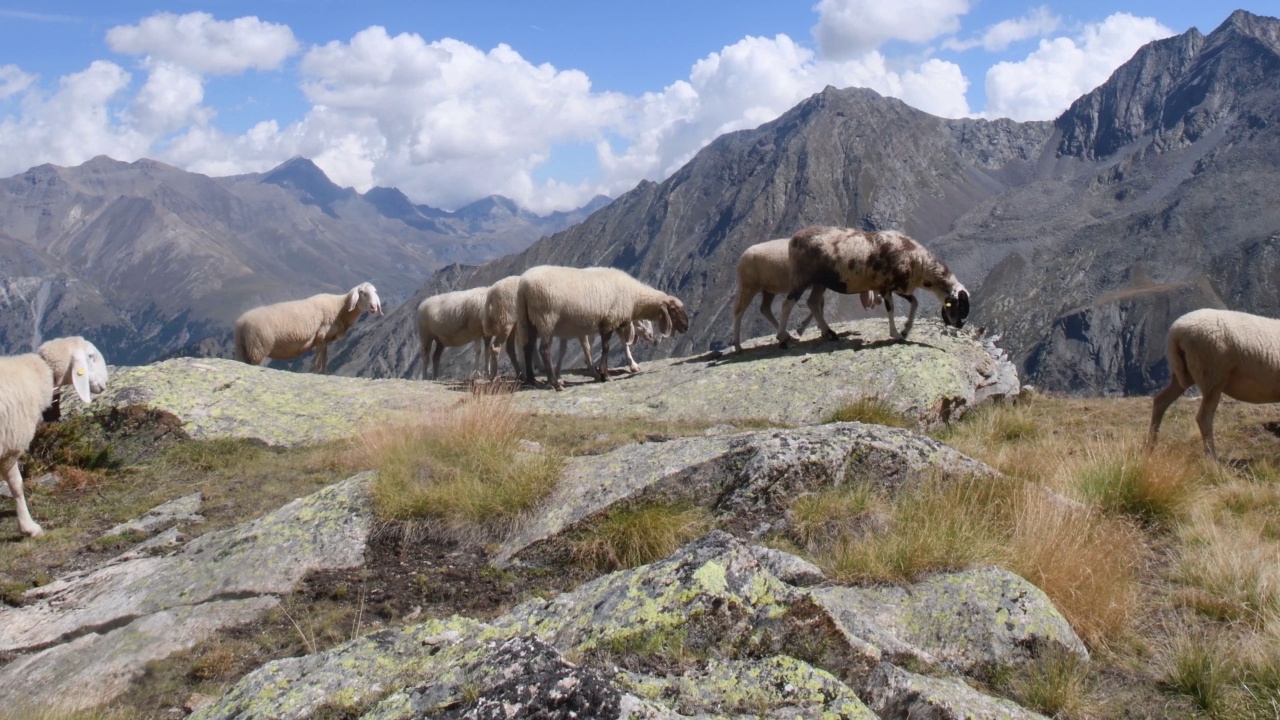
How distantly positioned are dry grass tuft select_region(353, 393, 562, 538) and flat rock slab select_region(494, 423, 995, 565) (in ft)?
1.03

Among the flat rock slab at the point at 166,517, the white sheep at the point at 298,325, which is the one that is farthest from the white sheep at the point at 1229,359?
the white sheep at the point at 298,325

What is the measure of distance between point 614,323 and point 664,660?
15.8 metres

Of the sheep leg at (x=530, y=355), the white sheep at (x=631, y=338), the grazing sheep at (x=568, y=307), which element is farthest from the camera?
the white sheep at (x=631, y=338)

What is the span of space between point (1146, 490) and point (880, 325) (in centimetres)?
1150

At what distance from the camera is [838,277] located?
61.0 feet

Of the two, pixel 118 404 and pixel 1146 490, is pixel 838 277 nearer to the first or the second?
pixel 1146 490

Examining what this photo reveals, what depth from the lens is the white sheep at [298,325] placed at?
24281mm

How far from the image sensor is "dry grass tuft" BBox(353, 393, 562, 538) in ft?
26.8

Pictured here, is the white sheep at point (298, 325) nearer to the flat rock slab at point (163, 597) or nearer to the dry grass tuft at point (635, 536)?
the flat rock slab at point (163, 597)

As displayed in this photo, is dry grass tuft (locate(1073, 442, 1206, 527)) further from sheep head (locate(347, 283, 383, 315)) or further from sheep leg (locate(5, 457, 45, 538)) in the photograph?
sheep head (locate(347, 283, 383, 315))

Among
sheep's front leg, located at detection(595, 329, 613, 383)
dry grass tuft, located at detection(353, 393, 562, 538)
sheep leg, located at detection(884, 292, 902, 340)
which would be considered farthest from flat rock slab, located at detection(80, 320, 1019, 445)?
dry grass tuft, located at detection(353, 393, 562, 538)

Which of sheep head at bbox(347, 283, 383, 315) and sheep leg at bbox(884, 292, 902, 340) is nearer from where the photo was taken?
sheep leg at bbox(884, 292, 902, 340)

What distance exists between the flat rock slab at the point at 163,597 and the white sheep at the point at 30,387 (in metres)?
2.60

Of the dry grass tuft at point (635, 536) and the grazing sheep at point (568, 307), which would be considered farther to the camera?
the grazing sheep at point (568, 307)
